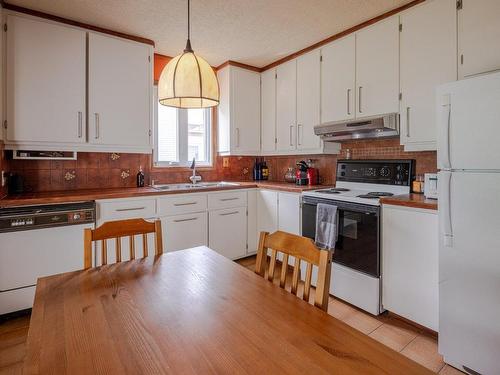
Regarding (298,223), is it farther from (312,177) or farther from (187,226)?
(187,226)

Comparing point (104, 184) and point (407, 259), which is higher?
point (104, 184)

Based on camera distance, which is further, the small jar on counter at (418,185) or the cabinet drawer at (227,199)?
the cabinet drawer at (227,199)

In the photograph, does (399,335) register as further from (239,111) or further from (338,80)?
(239,111)

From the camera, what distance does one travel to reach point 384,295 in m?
2.15

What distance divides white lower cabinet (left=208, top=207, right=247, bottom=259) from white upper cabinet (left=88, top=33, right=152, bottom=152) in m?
1.02

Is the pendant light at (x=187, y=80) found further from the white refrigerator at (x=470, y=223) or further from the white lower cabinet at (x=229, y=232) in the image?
the white lower cabinet at (x=229, y=232)

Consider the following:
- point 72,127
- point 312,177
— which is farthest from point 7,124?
point 312,177

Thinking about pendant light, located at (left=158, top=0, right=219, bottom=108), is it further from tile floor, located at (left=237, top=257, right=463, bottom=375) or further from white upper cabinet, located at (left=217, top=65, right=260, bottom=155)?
white upper cabinet, located at (left=217, top=65, right=260, bottom=155)

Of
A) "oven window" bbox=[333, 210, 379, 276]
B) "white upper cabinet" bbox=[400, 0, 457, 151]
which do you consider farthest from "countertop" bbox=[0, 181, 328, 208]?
"white upper cabinet" bbox=[400, 0, 457, 151]

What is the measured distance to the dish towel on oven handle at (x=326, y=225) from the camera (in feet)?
7.89

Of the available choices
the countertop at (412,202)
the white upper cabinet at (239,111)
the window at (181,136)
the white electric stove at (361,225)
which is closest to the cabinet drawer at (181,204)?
the window at (181,136)

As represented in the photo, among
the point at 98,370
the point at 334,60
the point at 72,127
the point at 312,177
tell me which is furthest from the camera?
the point at 312,177

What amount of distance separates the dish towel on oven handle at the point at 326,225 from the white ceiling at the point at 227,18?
161cm

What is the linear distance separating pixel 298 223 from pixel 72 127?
7.23 ft
